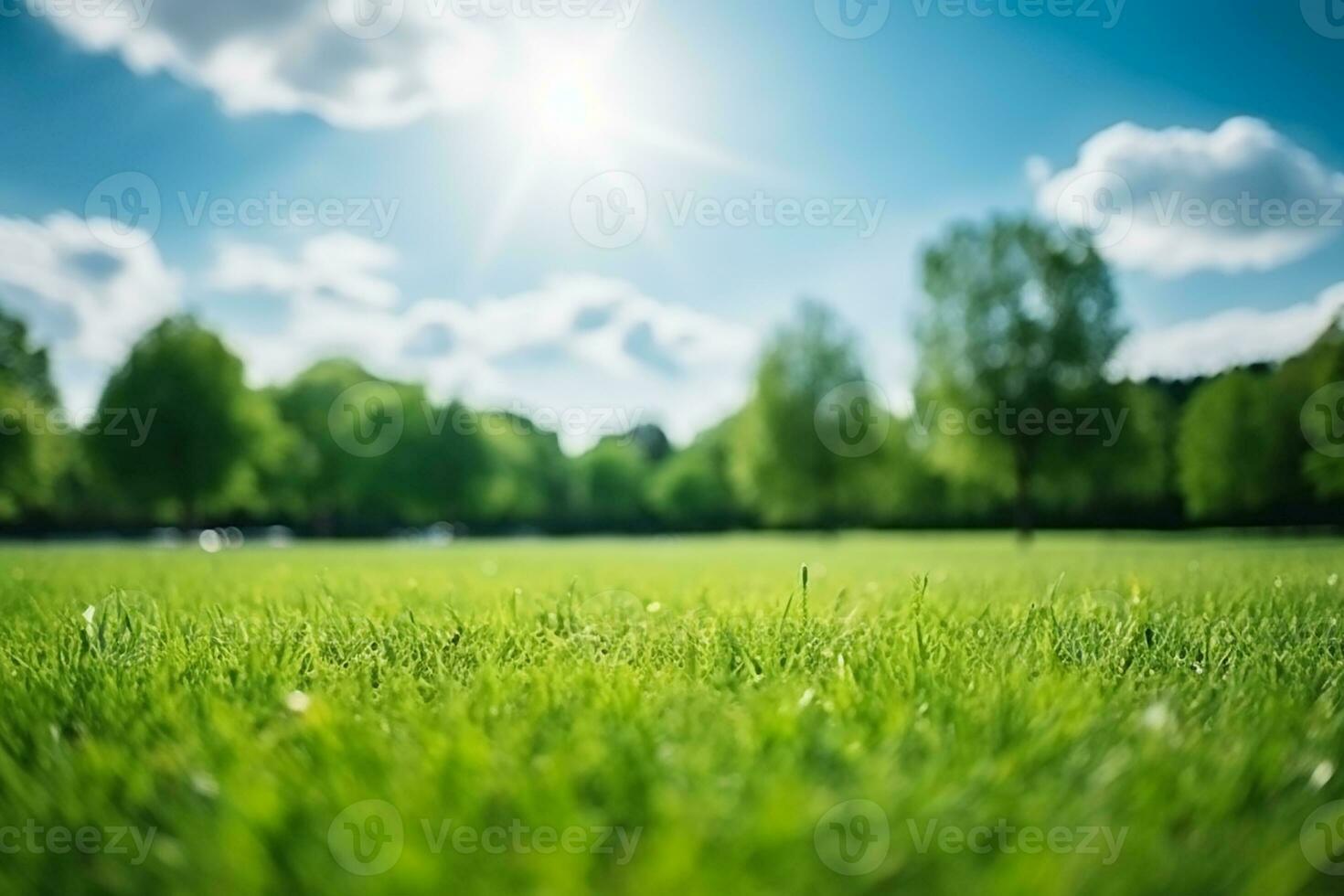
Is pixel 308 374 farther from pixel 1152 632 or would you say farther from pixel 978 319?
pixel 1152 632

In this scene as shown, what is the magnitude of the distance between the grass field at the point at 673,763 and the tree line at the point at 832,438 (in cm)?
3011

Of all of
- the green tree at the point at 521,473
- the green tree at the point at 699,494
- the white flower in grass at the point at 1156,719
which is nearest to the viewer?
the white flower in grass at the point at 1156,719

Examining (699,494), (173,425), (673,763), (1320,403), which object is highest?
(1320,403)

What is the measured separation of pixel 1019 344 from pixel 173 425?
124 feet

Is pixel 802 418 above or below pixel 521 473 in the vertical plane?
above

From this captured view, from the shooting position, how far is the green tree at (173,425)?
35.5m

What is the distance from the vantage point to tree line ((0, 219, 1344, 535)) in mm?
30781

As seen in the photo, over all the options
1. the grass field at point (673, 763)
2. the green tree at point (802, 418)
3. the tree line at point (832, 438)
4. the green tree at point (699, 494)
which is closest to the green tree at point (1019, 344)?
the tree line at point (832, 438)

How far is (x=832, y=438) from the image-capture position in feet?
149

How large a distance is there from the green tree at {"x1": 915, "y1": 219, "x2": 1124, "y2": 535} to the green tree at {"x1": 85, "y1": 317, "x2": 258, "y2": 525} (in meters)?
33.0

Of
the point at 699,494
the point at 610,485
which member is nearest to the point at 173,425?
the point at 699,494

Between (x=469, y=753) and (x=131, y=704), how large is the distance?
1456 millimetres

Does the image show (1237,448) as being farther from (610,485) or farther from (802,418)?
(610,485)

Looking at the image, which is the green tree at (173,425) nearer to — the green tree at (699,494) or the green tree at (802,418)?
the green tree at (802,418)
